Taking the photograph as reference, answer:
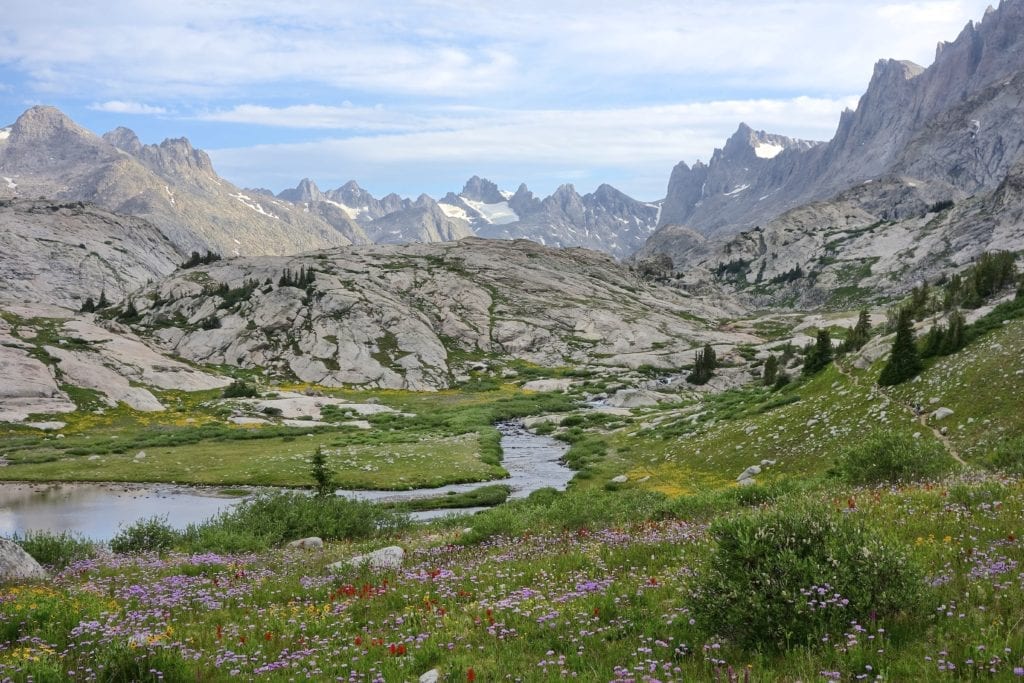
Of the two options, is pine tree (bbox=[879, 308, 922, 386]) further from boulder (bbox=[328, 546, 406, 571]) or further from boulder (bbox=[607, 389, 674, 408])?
boulder (bbox=[607, 389, 674, 408])

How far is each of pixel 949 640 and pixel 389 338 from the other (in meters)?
140

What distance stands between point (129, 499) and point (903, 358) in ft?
189

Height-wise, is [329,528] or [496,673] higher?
[496,673]

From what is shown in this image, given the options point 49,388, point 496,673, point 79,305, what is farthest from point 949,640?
point 79,305

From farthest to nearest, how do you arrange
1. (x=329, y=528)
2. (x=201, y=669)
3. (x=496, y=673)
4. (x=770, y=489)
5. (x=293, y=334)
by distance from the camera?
(x=293, y=334) → (x=329, y=528) → (x=770, y=489) → (x=201, y=669) → (x=496, y=673)

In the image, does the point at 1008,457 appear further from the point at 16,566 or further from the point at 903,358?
the point at 16,566

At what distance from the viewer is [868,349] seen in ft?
151

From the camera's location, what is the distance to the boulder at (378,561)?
1409cm

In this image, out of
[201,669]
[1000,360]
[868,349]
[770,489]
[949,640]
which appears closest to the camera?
[949,640]

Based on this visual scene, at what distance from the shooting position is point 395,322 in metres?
148

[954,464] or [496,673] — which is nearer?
[496,673]

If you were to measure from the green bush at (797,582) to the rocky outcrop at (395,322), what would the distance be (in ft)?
403

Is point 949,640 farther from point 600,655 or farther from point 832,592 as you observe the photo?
point 600,655

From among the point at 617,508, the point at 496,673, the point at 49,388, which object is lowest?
the point at 49,388
